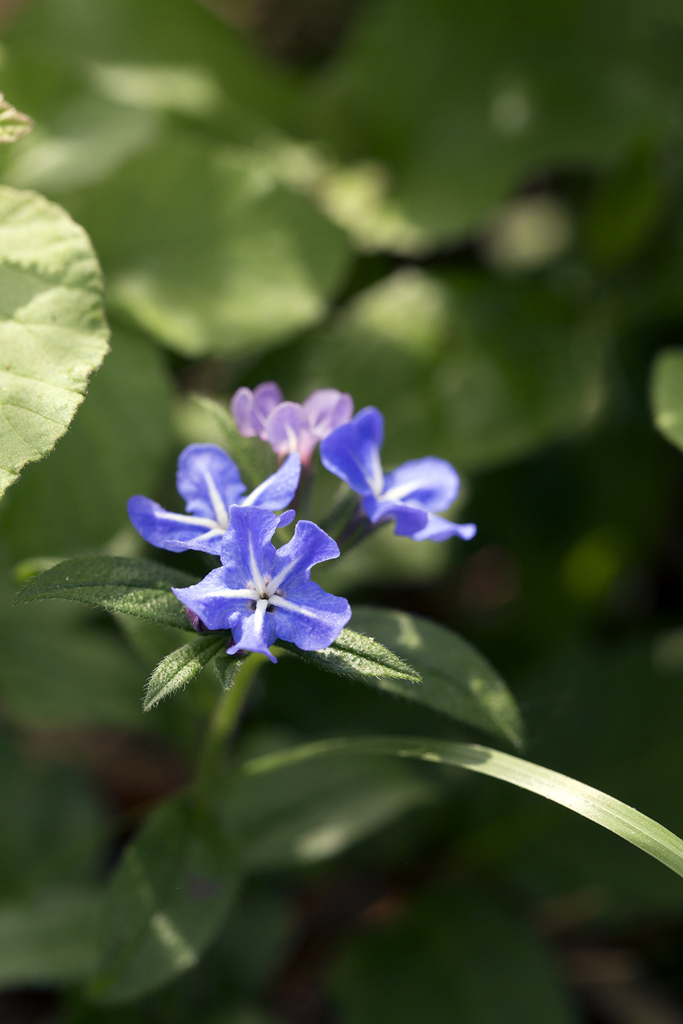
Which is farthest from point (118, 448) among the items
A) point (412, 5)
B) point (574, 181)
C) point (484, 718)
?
point (574, 181)

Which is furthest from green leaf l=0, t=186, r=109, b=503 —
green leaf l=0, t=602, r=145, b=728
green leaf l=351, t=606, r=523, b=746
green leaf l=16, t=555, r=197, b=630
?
green leaf l=0, t=602, r=145, b=728

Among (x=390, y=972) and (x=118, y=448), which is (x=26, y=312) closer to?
(x=118, y=448)

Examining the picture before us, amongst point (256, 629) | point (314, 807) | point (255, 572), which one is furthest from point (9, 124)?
point (314, 807)

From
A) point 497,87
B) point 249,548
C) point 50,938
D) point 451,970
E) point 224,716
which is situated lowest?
point 451,970

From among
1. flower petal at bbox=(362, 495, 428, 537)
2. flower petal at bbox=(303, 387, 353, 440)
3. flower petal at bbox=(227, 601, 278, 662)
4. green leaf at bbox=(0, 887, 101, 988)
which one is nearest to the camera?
flower petal at bbox=(227, 601, 278, 662)

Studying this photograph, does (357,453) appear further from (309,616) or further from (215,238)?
(215,238)

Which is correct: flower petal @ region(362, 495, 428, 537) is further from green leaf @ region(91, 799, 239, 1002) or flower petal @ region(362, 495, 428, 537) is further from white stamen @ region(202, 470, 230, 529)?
green leaf @ region(91, 799, 239, 1002)

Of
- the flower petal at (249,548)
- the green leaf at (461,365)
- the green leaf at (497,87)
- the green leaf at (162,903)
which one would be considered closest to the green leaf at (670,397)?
the green leaf at (461,365)
